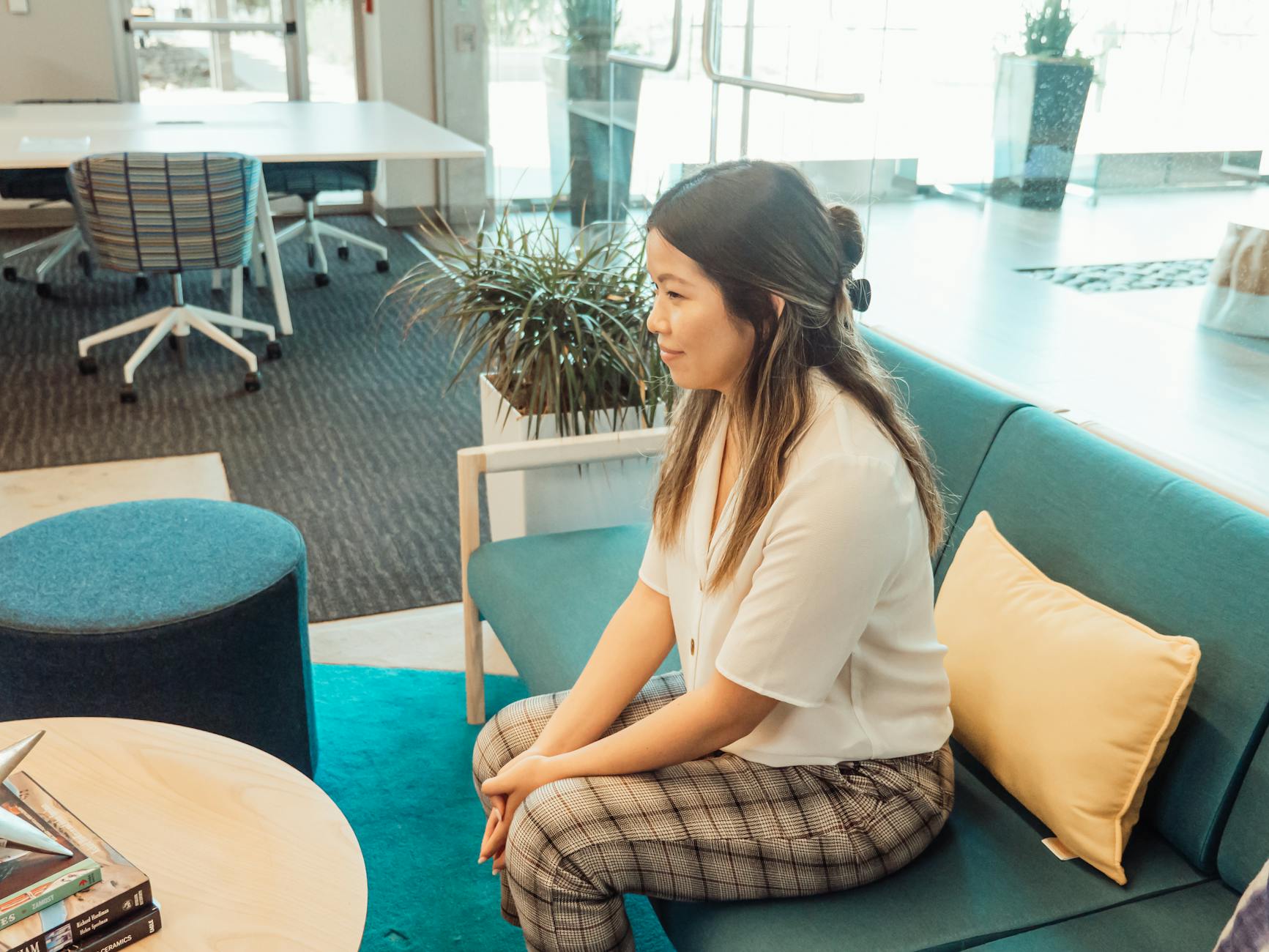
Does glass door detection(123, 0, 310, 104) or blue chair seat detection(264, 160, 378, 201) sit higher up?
glass door detection(123, 0, 310, 104)

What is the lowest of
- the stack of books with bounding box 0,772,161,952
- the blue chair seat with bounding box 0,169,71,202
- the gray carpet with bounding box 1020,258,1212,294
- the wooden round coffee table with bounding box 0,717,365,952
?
the wooden round coffee table with bounding box 0,717,365,952

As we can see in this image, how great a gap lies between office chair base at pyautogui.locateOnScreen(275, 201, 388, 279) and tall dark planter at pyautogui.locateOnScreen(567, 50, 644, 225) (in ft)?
3.51

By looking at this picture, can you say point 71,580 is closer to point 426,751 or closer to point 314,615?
point 426,751

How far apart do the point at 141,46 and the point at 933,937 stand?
686cm

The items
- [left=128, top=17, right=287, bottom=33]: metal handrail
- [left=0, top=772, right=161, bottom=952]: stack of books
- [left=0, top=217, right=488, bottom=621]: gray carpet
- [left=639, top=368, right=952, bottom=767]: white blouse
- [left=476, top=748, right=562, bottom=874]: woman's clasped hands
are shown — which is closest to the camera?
[left=0, top=772, right=161, bottom=952]: stack of books

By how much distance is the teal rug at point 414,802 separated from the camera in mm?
1789

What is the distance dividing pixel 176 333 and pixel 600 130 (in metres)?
1.98

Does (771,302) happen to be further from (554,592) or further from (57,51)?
(57,51)

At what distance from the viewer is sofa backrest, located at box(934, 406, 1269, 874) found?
134cm

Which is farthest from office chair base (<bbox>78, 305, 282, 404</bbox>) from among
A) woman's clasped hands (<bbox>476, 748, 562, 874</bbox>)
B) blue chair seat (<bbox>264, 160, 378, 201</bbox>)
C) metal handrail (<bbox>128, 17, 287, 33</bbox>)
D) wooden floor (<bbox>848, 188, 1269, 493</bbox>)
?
woman's clasped hands (<bbox>476, 748, 562, 874</bbox>)

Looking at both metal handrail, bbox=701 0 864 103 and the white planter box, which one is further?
metal handrail, bbox=701 0 864 103

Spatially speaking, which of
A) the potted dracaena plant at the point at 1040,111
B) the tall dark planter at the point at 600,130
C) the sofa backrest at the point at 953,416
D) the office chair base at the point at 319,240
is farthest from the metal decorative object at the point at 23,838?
Answer: the office chair base at the point at 319,240

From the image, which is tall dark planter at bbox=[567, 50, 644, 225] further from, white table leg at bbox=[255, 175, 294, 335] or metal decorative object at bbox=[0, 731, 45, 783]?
metal decorative object at bbox=[0, 731, 45, 783]

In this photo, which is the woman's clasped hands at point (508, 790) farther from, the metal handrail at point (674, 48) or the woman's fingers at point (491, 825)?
the metal handrail at point (674, 48)
